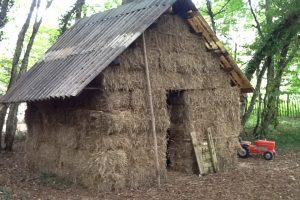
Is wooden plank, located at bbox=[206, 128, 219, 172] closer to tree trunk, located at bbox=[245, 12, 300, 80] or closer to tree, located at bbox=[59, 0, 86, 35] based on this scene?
tree trunk, located at bbox=[245, 12, 300, 80]

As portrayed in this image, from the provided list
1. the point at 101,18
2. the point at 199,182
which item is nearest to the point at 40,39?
the point at 101,18

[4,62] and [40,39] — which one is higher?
[40,39]

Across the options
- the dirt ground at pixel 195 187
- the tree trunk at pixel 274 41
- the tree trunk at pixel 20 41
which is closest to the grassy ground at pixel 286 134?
the tree trunk at pixel 274 41

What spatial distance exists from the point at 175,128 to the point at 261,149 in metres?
4.50

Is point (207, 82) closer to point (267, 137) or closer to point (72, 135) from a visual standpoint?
point (72, 135)

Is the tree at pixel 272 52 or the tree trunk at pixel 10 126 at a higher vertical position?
the tree at pixel 272 52

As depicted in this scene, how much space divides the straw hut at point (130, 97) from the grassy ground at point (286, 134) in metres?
5.65

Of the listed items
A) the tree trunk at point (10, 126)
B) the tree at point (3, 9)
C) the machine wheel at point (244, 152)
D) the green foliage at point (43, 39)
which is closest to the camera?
the tree at point (3, 9)

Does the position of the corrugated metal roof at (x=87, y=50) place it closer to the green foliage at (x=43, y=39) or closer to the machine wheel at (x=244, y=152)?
the machine wheel at (x=244, y=152)

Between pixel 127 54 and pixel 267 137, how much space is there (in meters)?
11.4

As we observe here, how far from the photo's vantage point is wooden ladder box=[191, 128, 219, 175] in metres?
11.8

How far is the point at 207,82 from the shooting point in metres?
12.3

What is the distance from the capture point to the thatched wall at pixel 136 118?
9.63 m

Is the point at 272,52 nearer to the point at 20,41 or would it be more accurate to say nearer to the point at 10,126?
the point at 20,41
